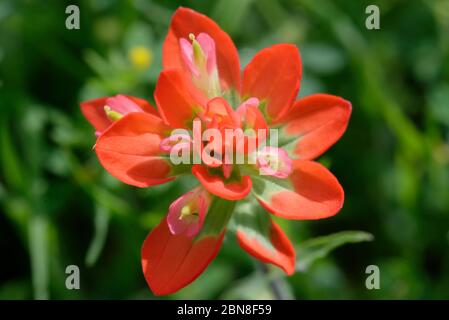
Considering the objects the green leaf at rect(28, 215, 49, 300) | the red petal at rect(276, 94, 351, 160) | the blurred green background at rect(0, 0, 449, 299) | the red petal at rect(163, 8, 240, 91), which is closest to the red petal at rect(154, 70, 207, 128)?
the red petal at rect(163, 8, 240, 91)

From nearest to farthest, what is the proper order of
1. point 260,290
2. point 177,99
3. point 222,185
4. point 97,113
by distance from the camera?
point 222,185 < point 177,99 < point 97,113 < point 260,290

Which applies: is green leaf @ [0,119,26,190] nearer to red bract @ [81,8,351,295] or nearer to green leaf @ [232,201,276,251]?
red bract @ [81,8,351,295]

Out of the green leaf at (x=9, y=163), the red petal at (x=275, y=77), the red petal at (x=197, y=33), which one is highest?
the red petal at (x=197, y=33)

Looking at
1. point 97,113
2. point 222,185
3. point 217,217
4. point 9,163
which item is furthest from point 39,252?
point 222,185

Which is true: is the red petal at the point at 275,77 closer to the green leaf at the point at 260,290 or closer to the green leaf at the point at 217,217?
the green leaf at the point at 217,217

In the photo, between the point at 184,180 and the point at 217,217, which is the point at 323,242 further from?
the point at 184,180

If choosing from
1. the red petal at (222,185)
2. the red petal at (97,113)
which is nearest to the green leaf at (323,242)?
the red petal at (222,185)

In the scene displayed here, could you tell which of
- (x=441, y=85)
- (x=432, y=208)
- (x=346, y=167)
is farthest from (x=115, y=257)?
(x=441, y=85)
